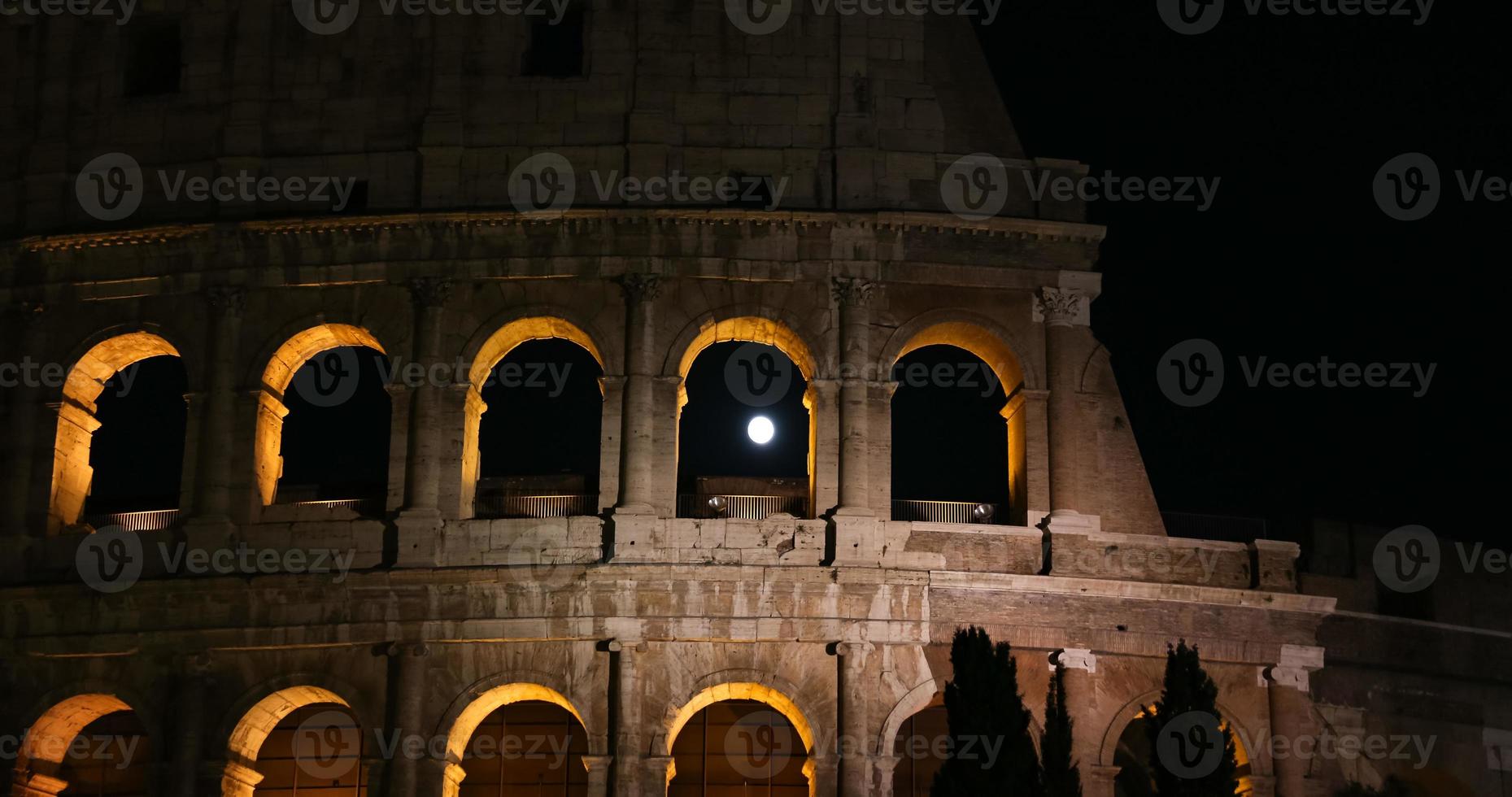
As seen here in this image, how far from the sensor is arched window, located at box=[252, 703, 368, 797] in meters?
34.8

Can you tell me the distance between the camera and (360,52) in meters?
36.1

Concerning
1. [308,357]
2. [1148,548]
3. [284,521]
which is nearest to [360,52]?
[308,357]

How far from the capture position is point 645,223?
3425 cm

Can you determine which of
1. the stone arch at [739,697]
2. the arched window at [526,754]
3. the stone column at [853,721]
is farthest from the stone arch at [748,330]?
the arched window at [526,754]

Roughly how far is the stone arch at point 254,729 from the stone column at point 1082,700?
1055cm

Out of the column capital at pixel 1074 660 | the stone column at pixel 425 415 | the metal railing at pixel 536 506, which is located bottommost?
the column capital at pixel 1074 660

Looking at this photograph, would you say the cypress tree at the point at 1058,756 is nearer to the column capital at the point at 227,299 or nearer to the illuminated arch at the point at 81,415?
the column capital at the point at 227,299

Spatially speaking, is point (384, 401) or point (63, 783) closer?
point (63, 783)

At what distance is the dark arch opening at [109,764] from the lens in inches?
1401

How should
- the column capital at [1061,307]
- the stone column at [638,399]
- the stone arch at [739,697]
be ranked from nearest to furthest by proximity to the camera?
the stone arch at [739,697] → the stone column at [638,399] → the column capital at [1061,307]

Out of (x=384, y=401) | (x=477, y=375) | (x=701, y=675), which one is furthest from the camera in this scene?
(x=384, y=401)

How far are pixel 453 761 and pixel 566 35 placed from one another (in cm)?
1194

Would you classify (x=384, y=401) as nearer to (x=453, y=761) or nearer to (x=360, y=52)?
(x=360, y=52)

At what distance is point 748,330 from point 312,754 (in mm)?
9692
